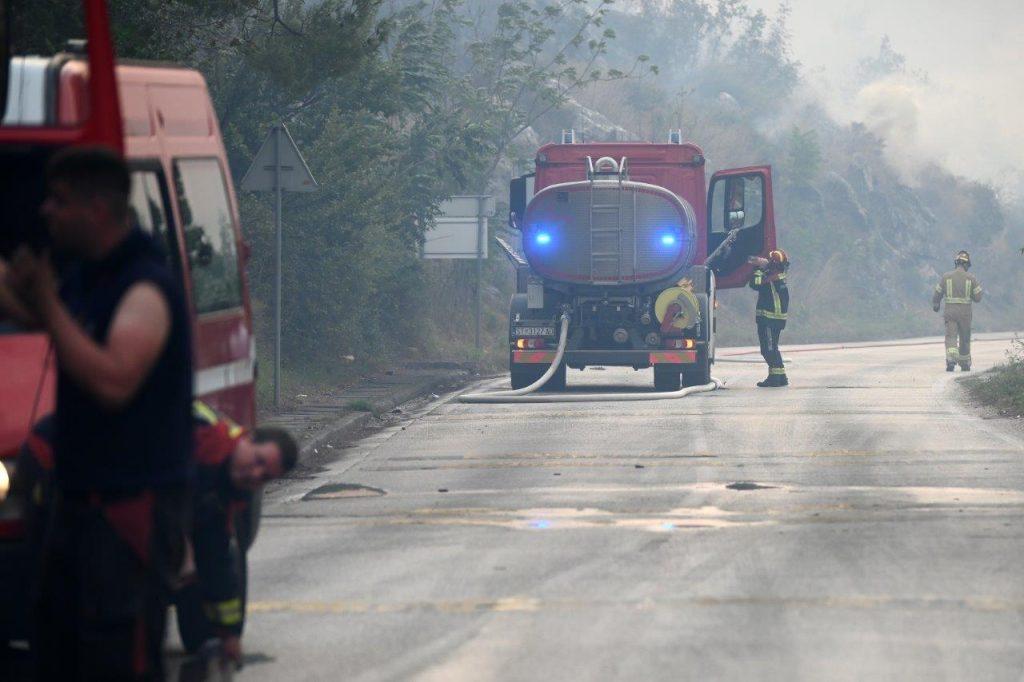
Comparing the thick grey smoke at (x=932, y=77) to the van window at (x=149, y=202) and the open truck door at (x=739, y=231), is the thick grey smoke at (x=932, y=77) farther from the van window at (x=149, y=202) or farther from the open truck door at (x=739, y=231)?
the van window at (x=149, y=202)

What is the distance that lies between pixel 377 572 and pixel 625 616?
173cm

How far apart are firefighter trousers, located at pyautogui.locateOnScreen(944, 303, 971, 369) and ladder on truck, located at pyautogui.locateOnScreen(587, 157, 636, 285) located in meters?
8.18

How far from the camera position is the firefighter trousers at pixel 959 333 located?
28031mm

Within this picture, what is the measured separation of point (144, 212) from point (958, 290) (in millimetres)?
23566

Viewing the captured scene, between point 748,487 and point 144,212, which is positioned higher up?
point 144,212

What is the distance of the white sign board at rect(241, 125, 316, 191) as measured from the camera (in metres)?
17.1

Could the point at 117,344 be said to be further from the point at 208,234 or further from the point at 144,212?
the point at 208,234

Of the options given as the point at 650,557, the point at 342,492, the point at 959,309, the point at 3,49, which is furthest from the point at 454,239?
the point at 3,49

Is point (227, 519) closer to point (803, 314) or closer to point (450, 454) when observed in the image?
point (450, 454)

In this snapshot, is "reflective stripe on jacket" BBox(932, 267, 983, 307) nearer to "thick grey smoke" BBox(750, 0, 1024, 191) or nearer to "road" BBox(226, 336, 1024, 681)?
"road" BBox(226, 336, 1024, 681)

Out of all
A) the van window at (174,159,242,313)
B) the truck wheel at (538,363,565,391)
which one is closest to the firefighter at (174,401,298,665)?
the van window at (174,159,242,313)

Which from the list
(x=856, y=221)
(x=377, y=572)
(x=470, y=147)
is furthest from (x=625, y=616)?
(x=856, y=221)

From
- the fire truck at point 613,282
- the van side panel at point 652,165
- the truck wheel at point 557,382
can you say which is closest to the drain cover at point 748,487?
the fire truck at point 613,282

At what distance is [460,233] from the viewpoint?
2947cm
